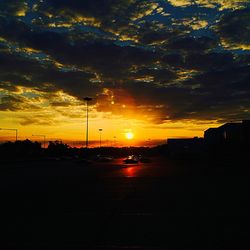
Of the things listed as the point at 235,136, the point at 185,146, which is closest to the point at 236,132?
the point at 235,136

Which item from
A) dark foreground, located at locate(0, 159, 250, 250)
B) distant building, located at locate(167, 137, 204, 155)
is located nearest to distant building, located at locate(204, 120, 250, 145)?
distant building, located at locate(167, 137, 204, 155)

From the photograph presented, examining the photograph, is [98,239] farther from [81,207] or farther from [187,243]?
[81,207]

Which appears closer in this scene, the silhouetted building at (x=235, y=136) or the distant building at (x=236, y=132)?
the silhouetted building at (x=235, y=136)

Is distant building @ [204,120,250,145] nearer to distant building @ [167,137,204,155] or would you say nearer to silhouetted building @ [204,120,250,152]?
silhouetted building @ [204,120,250,152]

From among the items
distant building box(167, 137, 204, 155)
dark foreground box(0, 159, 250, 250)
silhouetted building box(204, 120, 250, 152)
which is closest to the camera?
dark foreground box(0, 159, 250, 250)

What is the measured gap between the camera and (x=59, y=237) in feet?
30.0

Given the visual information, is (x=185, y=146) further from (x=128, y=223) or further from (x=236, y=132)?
(x=128, y=223)

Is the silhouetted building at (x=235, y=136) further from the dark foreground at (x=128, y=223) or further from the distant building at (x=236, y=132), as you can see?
the dark foreground at (x=128, y=223)

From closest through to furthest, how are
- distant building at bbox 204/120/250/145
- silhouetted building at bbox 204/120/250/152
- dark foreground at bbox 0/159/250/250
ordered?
1. dark foreground at bbox 0/159/250/250
2. silhouetted building at bbox 204/120/250/152
3. distant building at bbox 204/120/250/145

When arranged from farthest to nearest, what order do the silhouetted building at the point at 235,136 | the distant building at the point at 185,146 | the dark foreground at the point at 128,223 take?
1. the distant building at the point at 185,146
2. the silhouetted building at the point at 235,136
3. the dark foreground at the point at 128,223

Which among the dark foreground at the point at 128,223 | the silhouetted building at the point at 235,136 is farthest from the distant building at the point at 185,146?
the dark foreground at the point at 128,223

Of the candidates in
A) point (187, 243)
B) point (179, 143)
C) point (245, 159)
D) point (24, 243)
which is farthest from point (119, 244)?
point (179, 143)

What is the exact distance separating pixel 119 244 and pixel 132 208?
18.3 feet

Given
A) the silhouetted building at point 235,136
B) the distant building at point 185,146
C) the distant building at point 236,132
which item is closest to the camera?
the silhouetted building at point 235,136
